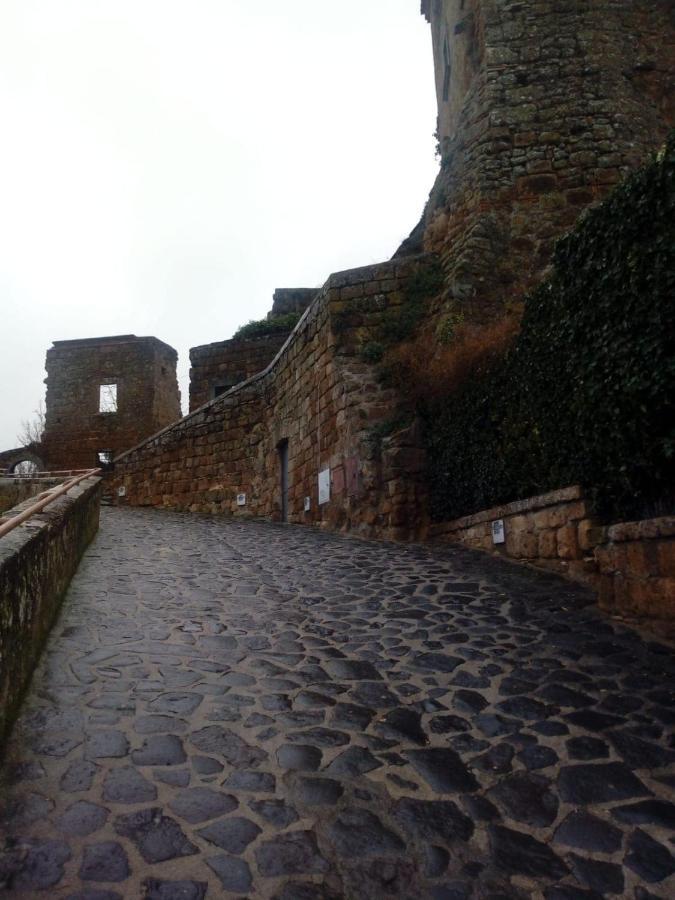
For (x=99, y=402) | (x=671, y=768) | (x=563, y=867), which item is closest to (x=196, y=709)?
(x=563, y=867)

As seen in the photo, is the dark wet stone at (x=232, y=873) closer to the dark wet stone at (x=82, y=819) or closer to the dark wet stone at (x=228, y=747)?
the dark wet stone at (x=82, y=819)

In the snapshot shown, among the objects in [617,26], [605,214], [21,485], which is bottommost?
[21,485]

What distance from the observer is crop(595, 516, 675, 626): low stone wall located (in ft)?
14.3

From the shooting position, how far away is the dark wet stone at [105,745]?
2922 millimetres

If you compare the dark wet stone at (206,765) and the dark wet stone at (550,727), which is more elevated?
the dark wet stone at (206,765)

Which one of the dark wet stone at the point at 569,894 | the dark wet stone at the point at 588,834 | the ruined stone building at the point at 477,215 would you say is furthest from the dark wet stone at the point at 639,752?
the ruined stone building at the point at 477,215

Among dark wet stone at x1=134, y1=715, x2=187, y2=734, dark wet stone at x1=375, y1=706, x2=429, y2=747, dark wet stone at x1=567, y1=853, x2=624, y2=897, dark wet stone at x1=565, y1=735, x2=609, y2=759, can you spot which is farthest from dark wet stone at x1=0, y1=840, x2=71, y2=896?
dark wet stone at x1=565, y1=735, x2=609, y2=759

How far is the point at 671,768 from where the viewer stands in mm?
2908

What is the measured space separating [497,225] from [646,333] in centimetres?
643

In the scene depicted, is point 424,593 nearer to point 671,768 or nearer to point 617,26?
point 671,768

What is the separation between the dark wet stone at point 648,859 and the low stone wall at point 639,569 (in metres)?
2.13

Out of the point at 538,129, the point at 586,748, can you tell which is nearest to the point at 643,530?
the point at 586,748

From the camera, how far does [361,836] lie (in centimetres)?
248

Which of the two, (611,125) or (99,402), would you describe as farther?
(99,402)
